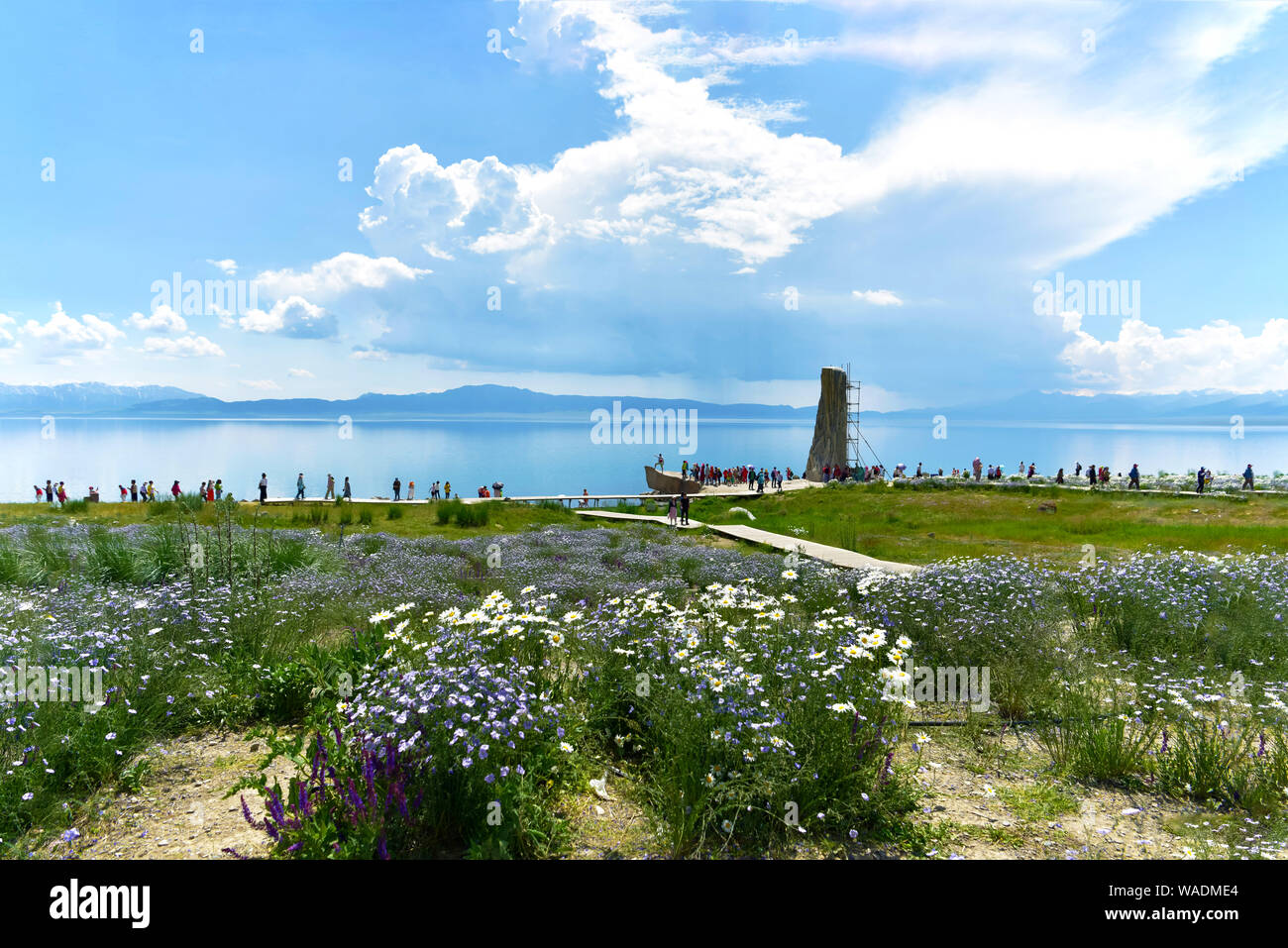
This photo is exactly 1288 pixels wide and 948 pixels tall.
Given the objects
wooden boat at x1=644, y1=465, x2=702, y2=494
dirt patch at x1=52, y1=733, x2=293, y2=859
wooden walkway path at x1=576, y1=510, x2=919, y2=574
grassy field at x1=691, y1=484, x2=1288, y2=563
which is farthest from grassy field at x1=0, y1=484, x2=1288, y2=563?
dirt patch at x1=52, y1=733, x2=293, y2=859

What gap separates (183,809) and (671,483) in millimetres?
39628

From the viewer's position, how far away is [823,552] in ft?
47.9

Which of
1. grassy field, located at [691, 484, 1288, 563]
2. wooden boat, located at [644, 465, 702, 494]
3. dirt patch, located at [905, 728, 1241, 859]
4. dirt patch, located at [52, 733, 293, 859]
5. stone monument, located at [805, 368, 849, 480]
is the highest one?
stone monument, located at [805, 368, 849, 480]

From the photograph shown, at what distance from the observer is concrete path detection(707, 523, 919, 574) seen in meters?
12.1

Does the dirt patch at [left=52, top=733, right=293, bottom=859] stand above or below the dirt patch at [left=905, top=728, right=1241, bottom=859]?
above

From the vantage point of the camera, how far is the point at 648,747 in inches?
191

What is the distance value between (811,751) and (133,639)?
17.9ft

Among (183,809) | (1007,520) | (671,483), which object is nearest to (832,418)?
(671,483)

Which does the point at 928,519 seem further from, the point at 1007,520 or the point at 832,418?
the point at 832,418

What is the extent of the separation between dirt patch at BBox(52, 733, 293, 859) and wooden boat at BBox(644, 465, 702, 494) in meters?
36.8

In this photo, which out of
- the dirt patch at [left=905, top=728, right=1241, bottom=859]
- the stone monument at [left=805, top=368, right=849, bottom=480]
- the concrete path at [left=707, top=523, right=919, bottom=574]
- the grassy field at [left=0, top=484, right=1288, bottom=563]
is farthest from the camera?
the stone monument at [left=805, top=368, right=849, bottom=480]

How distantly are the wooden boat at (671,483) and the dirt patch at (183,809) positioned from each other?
3684 centimetres

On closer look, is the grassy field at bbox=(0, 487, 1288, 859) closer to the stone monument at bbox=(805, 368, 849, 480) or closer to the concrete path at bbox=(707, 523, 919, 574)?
the concrete path at bbox=(707, 523, 919, 574)
